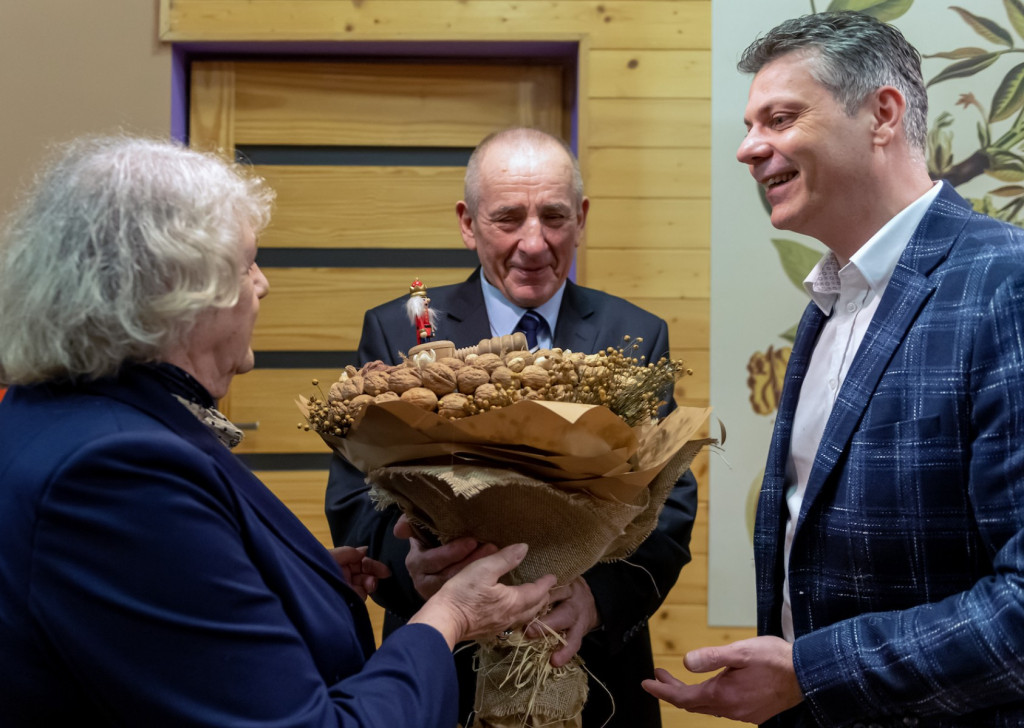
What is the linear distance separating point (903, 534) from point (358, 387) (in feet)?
2.47

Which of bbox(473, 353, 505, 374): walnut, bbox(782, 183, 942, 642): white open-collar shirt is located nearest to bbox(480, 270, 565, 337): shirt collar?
bbox(782, 183, 942, 642): white open-collar shirt

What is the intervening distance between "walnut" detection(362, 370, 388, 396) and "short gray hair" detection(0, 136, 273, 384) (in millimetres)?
220

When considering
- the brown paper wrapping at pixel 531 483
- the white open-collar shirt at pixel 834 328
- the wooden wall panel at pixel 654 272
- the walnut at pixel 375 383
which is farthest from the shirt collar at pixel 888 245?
the wooden wall panel at pixel 654 272

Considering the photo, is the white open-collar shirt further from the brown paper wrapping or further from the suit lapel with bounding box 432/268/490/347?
the suit lapel with bounding box 432/268/490/347

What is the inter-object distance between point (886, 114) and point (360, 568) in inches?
43.8

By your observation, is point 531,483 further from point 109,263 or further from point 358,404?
point 109,263

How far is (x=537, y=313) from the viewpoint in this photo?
213 cm

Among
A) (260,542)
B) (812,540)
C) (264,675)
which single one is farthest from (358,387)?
(812,540)

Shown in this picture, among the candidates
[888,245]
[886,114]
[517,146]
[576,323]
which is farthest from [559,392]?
[517,146]

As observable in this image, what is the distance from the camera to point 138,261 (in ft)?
3.52

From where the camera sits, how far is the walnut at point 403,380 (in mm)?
1257

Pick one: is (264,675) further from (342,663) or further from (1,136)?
(1,136)

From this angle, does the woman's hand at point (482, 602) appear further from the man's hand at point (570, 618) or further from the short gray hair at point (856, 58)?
the short gray hair at point (856, 58)

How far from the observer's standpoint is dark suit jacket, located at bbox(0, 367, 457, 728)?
0.97m
